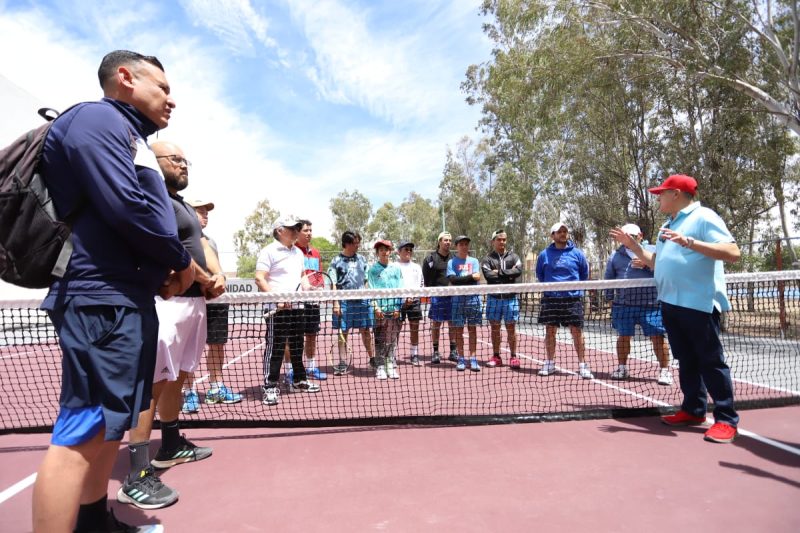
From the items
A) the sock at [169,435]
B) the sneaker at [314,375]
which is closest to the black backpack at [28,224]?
the sock at [169,435]

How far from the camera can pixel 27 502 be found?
2846 millimetres

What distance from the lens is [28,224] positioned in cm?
172

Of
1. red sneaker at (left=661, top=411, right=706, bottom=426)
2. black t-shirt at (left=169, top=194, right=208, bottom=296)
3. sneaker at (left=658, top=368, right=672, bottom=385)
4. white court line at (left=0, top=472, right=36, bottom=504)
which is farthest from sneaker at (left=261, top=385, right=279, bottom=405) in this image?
sneaker at (left=658, top=368, right=672, bottom=385)

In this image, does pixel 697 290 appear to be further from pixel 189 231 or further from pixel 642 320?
pixel 189 231

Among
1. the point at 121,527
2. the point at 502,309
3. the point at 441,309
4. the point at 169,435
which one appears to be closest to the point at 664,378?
the point at 502,309

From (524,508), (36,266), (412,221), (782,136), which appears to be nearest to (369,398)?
(524,508)

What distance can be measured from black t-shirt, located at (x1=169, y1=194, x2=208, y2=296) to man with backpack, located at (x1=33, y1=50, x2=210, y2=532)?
88 cm

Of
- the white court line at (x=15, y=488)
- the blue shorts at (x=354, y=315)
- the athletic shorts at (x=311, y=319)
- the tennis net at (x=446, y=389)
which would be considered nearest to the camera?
the white court line at (x=15, y=488)

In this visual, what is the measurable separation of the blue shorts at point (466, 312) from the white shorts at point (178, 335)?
3990mm

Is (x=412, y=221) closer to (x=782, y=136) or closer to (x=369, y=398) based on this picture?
(x=782, y=136)

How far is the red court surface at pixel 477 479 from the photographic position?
8.29 ft

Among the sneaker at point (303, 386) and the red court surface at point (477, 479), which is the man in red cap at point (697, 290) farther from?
the sneaker at point (303, 386)

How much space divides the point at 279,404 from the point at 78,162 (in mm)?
3835

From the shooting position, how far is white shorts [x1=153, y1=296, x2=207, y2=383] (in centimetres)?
294
